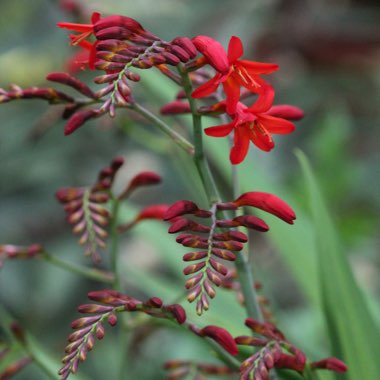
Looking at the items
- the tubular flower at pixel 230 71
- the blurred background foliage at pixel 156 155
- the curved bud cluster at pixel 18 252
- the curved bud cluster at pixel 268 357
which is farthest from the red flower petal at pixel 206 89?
the blurred background foliage at pixel 156 155

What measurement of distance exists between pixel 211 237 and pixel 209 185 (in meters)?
0.09

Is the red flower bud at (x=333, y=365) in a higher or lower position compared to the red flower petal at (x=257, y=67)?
lower

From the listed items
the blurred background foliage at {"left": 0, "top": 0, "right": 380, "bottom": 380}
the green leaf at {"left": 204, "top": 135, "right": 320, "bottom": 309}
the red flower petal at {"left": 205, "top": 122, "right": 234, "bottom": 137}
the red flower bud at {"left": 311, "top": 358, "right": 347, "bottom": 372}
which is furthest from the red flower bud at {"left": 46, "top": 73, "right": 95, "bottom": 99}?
the blurred background foliage at {"left": 0, "top": 0, "right": 380, "bottom": 380}

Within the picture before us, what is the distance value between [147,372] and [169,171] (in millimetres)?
835

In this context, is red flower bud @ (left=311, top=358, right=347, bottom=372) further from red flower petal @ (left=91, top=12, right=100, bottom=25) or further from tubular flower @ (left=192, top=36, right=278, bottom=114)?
red flower petal @ (left=91, top=12, right=100, bottom=25)

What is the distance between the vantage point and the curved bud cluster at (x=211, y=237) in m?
0.64

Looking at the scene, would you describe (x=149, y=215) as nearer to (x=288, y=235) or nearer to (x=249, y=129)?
(x=249, y=129)

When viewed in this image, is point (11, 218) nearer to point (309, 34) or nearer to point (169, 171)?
point (169, 171)

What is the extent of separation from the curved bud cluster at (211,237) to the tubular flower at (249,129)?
49mm

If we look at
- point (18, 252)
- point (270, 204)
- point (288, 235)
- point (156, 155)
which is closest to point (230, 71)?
point (270, 204)

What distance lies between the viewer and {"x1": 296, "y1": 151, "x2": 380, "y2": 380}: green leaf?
0.92 m

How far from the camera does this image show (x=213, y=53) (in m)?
0.70

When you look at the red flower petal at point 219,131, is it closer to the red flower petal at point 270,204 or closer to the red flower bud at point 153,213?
the red flower petal at point 270,204

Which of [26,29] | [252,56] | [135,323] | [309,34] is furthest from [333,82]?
[135,323]
